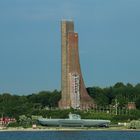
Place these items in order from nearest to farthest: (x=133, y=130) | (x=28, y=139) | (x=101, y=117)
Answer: (x=28, y=139) → (x=133, y=130) → (x=101, y=117)

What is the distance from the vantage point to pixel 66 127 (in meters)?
179

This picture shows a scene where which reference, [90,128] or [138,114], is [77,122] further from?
[138,114]

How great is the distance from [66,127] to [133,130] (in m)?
23.2

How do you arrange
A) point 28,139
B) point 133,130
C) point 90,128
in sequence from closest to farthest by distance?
1. point 28,139
2. point 133,130
3. point 90,128

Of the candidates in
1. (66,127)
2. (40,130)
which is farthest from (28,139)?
(66,127)

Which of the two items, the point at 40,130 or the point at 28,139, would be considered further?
the point at 40,130

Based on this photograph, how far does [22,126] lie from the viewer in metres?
176

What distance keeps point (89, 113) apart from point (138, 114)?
1468 cm

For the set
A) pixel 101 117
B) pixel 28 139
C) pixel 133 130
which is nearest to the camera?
pixel 28 139

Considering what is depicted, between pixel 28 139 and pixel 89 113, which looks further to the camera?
pixel 89 113

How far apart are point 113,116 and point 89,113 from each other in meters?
9.96

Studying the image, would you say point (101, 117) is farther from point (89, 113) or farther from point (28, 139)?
point (28, 139)

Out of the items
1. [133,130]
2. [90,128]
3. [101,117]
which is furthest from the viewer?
[101,117]

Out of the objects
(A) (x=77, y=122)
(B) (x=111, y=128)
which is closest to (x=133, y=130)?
(B) (x=111, y=128)
